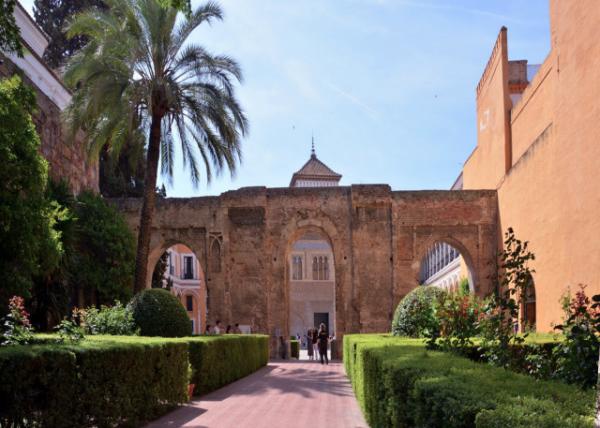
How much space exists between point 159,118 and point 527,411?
617 inches

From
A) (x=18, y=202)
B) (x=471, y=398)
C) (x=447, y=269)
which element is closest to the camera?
(x=471, y=398)

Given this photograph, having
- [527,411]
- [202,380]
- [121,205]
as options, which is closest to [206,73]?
[202,380]

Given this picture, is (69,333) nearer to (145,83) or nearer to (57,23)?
(145,83)

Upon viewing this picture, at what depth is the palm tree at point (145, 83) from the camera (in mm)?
16797

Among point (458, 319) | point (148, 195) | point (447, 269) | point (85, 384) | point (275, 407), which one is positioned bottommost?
point (275, 407)

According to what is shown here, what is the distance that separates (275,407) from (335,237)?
49.4ft

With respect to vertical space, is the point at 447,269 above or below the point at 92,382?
above

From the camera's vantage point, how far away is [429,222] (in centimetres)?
2552

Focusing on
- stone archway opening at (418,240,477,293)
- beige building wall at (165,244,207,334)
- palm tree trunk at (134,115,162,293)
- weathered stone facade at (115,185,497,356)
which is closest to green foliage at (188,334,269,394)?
palm tree trunk at (134,115,162,293)

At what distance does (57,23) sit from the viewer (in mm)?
33875

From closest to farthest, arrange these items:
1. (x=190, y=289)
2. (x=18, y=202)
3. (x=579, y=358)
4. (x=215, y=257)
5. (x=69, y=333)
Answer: (x=579, y=358) → (x=69, y=333) → (x=18, y=202) → (x=215, y=257) → (x=190, y=289)

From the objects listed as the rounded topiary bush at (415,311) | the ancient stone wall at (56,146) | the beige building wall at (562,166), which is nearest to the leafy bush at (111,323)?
the rounded topiary bush at (415,311)

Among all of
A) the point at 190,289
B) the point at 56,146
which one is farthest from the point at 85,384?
the point at 190,289

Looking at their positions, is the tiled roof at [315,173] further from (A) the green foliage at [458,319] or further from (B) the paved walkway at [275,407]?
(A) the green foliage at [458,319]
